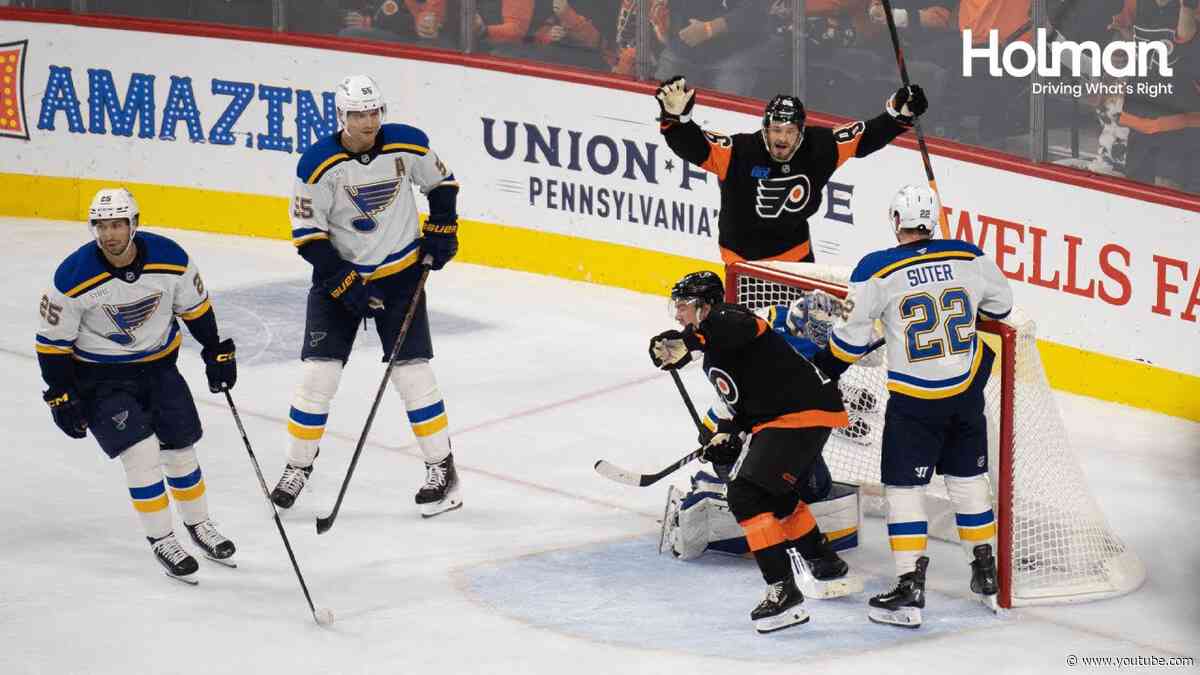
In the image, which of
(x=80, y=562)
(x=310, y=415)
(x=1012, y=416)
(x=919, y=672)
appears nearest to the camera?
(x=919, y=672)

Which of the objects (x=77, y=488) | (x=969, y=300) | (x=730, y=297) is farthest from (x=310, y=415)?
(x=969, y=300)

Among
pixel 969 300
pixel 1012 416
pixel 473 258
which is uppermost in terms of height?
pixel 969 300

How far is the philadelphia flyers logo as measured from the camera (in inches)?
225

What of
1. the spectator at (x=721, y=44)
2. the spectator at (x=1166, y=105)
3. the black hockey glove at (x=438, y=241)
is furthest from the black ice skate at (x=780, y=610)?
the spectator at (x=721, y=44)

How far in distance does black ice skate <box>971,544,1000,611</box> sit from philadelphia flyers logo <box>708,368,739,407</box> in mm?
865

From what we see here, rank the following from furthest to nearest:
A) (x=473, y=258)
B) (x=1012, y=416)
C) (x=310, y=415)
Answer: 1. (x=473, y=258)
2. (x=310, y=415)
3. (x=1012, y=416)

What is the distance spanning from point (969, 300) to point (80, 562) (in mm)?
2917

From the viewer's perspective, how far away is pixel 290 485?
686 cm

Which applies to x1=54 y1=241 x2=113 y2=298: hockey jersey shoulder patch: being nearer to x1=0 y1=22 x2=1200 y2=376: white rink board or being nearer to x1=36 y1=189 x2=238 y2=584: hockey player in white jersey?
x1=36 y1=189 x2=238 y2=584: hockey player in white jersey

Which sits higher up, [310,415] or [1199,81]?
[1199,81]

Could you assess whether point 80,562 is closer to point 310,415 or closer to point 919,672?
point 310,415

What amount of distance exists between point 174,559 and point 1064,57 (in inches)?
163

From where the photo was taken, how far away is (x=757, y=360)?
5652 mm

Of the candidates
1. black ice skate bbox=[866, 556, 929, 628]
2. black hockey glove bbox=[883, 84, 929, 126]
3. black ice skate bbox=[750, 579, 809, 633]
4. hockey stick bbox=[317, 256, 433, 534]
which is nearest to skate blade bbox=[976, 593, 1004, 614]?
black ice skate bbox=[866, 556, 929, 628]
